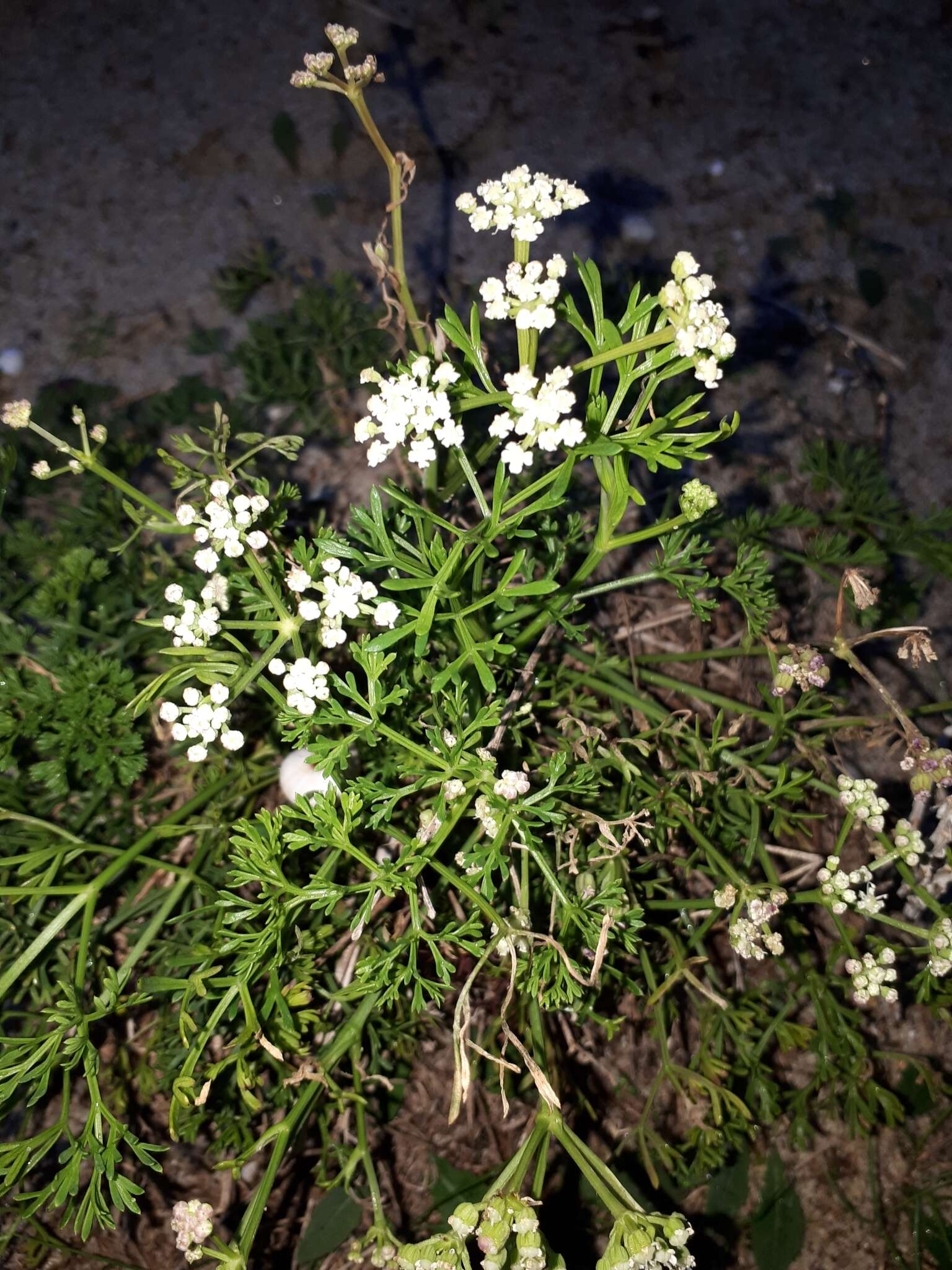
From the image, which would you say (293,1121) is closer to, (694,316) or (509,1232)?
(509,1232)

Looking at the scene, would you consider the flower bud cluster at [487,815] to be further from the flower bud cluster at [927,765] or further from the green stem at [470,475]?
the flower bud cluster at [927,765]

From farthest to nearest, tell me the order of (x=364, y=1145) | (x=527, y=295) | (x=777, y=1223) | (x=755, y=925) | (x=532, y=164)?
(x=532, y=164), (x=777, y=1223), (x=364, y=1145), (x=755, y=925), (x=527, y=295)

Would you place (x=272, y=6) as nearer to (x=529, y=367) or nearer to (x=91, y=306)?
(x=91, y=306)

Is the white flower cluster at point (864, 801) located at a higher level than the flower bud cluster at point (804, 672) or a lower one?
lower

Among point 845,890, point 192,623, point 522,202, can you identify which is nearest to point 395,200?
point 522,202

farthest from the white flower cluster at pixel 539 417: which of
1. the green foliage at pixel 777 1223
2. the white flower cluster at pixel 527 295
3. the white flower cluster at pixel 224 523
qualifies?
the green foliage at pixel 777 1223

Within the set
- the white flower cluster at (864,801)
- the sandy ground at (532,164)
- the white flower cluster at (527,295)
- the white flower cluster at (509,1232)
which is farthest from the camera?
the sandy ground at (532,164)
